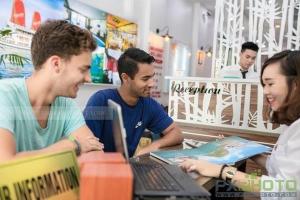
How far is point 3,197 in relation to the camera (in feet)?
2.07

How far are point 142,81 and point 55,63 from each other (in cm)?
79

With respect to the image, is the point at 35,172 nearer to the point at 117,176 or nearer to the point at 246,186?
the point at 117,176

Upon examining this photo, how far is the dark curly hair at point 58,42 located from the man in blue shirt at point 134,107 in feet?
1.94

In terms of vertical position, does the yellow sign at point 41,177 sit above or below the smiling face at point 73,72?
below

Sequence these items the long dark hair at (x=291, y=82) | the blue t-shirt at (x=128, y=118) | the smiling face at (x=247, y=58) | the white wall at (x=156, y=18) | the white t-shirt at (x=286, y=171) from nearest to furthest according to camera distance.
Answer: the white t-shirt at (x=286, y=171), the long dark hair at (x=291, y=82), the blue t-shirt at (x=128, y=118), the smiling face at (x=247, y=58), the white wall at (x=156, y=18)

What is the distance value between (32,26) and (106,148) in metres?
2.29

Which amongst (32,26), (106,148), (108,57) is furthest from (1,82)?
(108,57)

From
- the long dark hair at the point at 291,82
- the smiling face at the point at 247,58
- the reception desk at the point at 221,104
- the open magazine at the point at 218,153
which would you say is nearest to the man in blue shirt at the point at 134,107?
the open magazine at the point at 218,153

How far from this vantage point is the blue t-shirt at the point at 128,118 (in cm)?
176

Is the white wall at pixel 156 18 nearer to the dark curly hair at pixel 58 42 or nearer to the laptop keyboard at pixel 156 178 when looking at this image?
the dark curly hair at pixel 58 42

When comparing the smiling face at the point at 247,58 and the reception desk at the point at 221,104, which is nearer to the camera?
the reception desk at the point at 221,104

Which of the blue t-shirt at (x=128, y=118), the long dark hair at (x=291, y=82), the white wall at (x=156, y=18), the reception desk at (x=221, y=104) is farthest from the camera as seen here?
the white wall at (x=156, y=18)

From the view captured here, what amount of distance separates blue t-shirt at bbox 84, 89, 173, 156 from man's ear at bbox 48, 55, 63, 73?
0.48m

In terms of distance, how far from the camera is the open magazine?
128 centimetres
